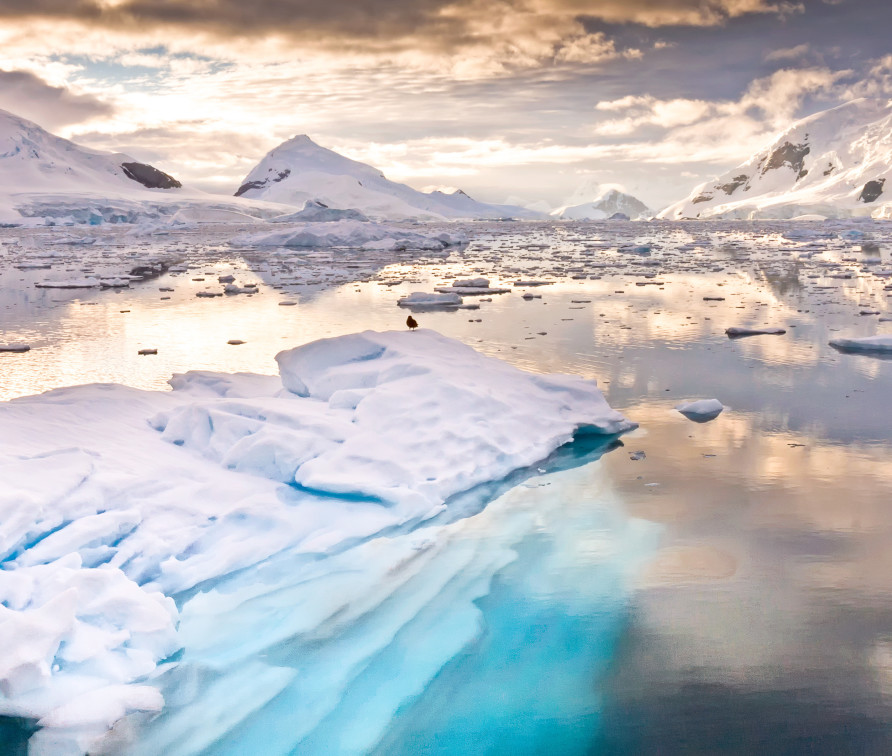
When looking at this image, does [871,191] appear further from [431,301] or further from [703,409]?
[703,409]

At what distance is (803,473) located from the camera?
6.40 meters

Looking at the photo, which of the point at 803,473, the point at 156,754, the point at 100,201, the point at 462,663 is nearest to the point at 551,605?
the point at 462,663

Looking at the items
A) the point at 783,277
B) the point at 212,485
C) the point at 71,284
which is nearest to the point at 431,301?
the point at 71,284

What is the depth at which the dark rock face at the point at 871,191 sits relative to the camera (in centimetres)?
13362

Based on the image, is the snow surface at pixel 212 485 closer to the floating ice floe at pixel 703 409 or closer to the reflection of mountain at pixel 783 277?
the floating ice floe at pixel 703 409

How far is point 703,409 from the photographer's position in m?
8.05

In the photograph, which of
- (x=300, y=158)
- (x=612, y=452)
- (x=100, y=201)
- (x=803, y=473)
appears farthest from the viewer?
(x=300, y=158)

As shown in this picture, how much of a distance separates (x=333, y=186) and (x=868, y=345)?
473 ft

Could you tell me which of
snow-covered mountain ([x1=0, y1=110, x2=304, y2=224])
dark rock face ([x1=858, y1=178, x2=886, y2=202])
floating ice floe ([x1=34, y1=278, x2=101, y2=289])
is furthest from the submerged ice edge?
dark rock face ([x1=858, y1=178, x2=886, y2=202])

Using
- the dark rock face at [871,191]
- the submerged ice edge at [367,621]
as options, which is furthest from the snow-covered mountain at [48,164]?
the dark rock face at [871,191]

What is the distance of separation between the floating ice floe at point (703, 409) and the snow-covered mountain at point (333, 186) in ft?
427

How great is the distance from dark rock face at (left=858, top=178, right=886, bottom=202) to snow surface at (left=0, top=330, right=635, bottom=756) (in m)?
146

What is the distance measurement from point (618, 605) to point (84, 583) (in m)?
2.80

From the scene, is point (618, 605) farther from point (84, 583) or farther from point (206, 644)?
point (84, 583)
